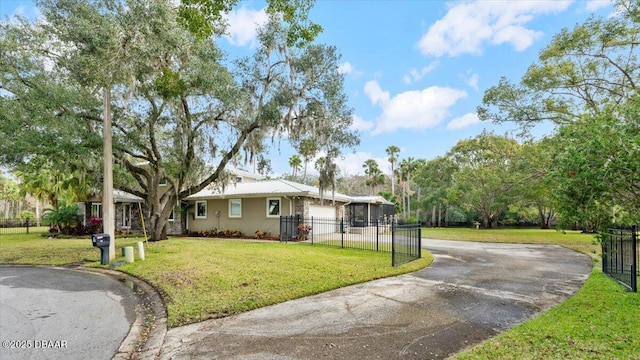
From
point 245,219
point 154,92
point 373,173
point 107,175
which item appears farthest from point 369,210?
point 107,175

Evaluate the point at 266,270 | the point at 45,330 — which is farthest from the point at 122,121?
the point at 45,330

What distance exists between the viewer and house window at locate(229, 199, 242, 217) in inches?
762

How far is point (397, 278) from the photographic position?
8047 millimetres

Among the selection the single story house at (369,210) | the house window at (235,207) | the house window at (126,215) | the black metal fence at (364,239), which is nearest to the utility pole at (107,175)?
the black metal fence at (364,239)

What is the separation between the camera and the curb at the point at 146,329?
4.04 m

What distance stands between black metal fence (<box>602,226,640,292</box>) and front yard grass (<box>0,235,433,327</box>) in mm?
4294

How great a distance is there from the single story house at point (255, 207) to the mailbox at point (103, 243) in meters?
7.63

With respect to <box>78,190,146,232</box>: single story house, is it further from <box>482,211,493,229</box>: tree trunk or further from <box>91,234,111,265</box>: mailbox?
<box>482,211,493,229</box>: tree trunk

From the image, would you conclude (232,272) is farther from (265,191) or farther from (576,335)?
(265,191)

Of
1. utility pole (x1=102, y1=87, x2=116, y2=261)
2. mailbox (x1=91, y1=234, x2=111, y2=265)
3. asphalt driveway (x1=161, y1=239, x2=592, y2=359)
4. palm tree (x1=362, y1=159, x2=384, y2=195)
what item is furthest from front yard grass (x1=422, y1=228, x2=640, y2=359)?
palm tree (x1=362, y1=159, x2=384, y2=195)

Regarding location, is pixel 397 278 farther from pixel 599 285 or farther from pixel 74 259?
pixel 74 259

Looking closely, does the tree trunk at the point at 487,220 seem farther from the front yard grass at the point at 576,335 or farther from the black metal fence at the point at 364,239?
the front yard grass at the point at 576,335

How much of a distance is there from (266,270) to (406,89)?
16831 mm

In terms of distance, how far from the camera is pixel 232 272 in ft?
26.2
